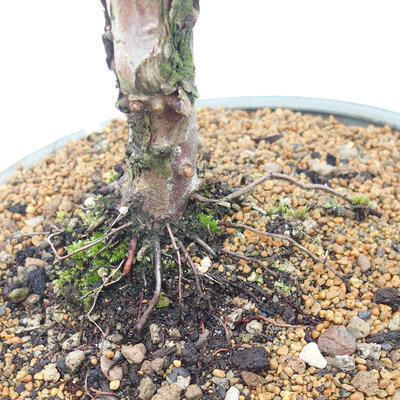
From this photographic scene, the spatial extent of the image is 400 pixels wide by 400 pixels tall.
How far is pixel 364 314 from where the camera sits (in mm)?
1510

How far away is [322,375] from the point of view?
1.36 metres

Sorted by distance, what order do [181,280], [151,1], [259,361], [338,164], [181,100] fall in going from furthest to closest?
[338,164]
[181,280]
[259,361]
[181,100]
[151,1]

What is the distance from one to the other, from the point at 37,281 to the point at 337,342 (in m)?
1.04

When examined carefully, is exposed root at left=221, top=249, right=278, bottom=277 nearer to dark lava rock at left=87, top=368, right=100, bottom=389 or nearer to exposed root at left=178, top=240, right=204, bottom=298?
exposed root at left=178, top=240, right=204, bottom=298

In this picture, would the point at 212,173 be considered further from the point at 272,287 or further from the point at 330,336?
the point at 330,336

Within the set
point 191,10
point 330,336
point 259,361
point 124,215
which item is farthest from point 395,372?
point 191,10

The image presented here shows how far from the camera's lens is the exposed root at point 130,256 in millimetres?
1468

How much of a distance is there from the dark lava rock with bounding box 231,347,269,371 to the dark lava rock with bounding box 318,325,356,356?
19cm

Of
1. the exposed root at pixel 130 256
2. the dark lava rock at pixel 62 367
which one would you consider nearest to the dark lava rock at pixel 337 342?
the exposed root at pixel 130 256

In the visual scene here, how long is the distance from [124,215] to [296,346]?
67 cm

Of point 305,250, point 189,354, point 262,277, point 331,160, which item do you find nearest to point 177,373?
point 189,354

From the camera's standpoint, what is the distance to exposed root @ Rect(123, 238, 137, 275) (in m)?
1.47

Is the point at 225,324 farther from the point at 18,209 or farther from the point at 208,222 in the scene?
the point at 18,209

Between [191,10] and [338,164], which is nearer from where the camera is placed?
[191,10]
